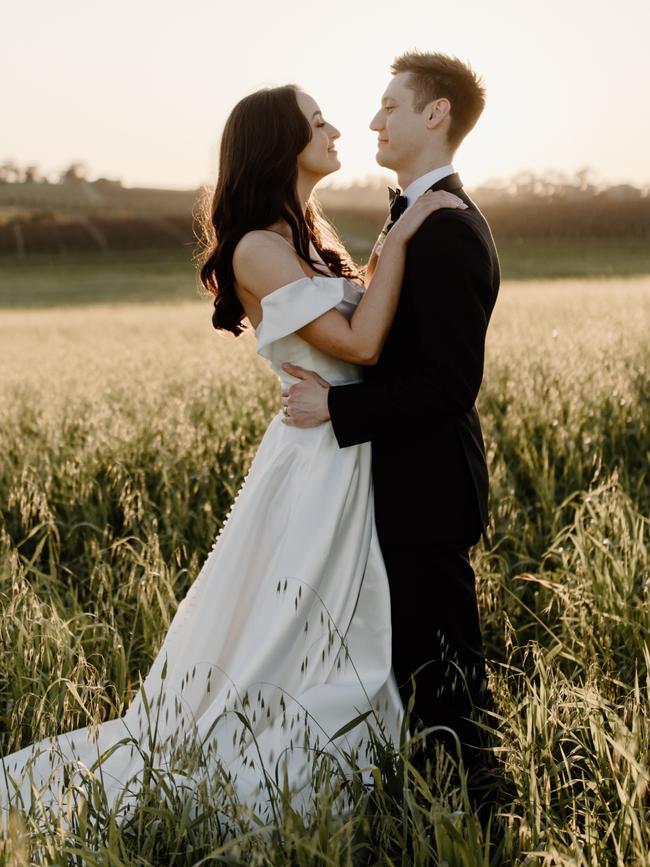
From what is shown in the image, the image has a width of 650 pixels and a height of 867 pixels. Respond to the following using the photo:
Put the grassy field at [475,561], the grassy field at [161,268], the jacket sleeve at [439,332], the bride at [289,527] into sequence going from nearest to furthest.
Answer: the grassy field at [475,561], the jacket sleeve at [439,332], the bride at [289,527], the grassy field at [161,268]

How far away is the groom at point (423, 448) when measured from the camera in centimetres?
281

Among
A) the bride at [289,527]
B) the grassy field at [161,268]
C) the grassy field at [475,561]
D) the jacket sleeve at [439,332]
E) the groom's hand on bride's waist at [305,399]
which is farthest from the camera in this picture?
the grassy field at [161,268]

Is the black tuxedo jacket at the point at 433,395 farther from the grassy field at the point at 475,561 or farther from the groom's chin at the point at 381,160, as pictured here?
the grassy field at the point at 475,561

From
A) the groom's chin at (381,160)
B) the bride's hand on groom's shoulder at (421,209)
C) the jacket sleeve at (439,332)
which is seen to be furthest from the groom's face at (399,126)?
the jacket sleeve at (439,332)

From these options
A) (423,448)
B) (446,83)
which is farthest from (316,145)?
(423,448)

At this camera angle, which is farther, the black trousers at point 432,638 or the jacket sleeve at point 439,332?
the black trousers at point 432,638

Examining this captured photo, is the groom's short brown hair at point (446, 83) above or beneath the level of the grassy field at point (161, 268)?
above

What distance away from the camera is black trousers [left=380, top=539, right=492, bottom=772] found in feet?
9.41

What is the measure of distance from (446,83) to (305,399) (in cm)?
110

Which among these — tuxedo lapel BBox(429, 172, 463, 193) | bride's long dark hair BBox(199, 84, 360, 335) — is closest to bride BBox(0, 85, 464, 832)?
bride's long dark hair BBox(199, 84, 360, 335)

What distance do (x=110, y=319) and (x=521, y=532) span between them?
20205 millimetres

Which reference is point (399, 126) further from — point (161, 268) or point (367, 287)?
point (161, 268)

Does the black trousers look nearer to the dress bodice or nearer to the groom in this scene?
the groom

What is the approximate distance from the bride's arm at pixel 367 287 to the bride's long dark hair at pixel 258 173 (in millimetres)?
95
